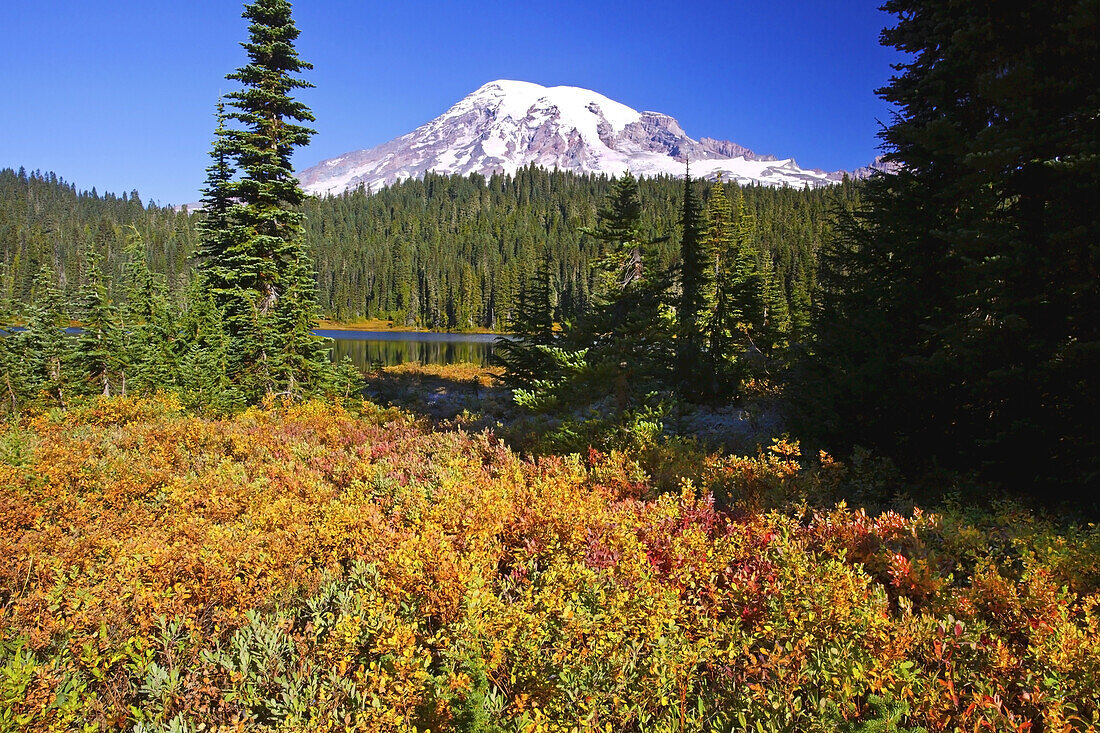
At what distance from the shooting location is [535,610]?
12.6 ft

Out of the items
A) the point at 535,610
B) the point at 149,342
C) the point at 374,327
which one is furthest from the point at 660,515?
the point at 374,327

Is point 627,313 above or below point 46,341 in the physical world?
above

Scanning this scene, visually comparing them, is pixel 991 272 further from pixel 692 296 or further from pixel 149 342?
pixel 149 342

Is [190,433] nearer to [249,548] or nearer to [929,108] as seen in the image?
[249,548]

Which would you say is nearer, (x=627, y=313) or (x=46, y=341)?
(x=627, y=313)

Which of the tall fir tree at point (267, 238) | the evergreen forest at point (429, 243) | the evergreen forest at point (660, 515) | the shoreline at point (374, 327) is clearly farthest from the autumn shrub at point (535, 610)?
the shoreline at point (374, 327)

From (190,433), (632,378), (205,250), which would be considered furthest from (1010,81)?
(205,250)

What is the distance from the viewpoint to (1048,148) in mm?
6727

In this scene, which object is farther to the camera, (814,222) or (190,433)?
(814,222)

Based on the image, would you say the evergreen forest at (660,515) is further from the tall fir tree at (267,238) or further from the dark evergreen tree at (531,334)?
the dark evergreen tree at (531,334)

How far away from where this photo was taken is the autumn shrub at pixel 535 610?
117 inches

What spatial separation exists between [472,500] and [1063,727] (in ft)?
15.1

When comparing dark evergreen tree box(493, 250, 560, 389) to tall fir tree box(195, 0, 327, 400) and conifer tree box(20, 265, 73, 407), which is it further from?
conifer tree box(20, 265, 73, 407)

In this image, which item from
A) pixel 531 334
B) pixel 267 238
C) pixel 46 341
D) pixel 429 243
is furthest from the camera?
pixel 429 243
